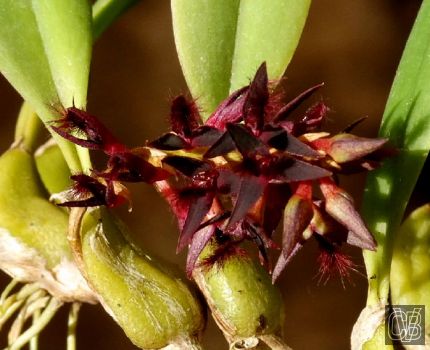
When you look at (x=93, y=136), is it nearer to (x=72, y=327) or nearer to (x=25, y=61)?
(x=25, y=61)

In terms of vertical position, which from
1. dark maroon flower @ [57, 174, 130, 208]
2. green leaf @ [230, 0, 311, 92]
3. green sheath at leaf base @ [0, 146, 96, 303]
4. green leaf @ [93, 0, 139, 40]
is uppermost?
green leaf @ [93, 0, 139, 40]

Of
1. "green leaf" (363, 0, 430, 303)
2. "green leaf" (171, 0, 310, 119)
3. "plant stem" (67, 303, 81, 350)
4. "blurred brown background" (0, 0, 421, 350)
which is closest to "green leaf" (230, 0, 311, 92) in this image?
"green leaf" (171, 0, 310, 119)

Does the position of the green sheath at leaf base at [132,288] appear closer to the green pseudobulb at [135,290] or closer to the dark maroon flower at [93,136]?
the green pseudobulb at [135,290]

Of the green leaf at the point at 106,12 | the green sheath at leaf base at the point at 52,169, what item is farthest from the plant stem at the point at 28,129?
the green leaf at the point at 106,12

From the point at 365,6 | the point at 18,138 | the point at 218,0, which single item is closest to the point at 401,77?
the point at 218,0

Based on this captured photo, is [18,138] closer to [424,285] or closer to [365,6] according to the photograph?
[424,285]

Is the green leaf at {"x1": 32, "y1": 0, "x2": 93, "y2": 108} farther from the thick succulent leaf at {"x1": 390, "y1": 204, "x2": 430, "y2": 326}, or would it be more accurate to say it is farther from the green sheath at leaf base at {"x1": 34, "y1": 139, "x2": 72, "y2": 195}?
the thick succulent leaf at {"x1": 390, "y1": 204, "x2": 430, "y2": 326}

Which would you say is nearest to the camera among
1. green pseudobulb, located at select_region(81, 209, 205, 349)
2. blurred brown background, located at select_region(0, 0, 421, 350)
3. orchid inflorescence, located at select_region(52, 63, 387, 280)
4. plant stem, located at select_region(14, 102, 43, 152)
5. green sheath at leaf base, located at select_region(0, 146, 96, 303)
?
orchid inflorescence, located at select_region(52, 63, 387, 280)
